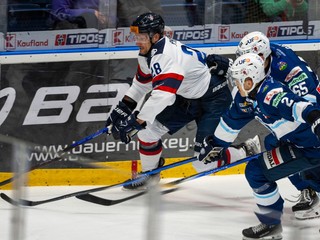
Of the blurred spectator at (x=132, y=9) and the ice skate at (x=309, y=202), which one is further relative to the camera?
the blurred spectator at (x=132, y=9)

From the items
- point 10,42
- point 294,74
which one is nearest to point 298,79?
point 294,74

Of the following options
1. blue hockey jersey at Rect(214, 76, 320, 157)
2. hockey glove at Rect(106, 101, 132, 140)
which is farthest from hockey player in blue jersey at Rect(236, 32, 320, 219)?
hockey glove at Rect(106, 101, 132, 140)

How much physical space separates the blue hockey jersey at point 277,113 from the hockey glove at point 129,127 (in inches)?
32.7

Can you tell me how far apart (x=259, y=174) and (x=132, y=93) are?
1.68m

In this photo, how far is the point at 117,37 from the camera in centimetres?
684

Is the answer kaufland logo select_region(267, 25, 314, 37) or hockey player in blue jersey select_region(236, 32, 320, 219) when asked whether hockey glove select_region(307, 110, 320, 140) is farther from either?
kaufland logo select_region(267, 25, 314, 37)

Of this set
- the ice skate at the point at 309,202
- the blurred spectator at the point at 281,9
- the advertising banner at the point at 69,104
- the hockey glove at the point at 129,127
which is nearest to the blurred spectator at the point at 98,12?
the advertising banner at the point at 69,104

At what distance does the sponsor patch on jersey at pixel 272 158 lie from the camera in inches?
183

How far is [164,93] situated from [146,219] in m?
3.01

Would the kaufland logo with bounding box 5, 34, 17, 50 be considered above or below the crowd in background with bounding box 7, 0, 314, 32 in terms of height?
below

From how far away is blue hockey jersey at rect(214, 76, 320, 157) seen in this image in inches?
172

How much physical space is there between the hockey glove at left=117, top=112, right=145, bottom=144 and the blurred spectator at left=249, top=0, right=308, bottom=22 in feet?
4.92

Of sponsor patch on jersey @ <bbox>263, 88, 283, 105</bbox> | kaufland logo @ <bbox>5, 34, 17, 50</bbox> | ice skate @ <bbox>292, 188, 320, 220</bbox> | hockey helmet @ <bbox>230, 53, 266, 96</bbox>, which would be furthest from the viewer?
kaufland logo @ <bbox>5, 34, 17, 50</bbox>

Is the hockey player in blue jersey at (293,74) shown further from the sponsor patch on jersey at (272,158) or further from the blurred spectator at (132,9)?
the blurred spectator at (132,9)
